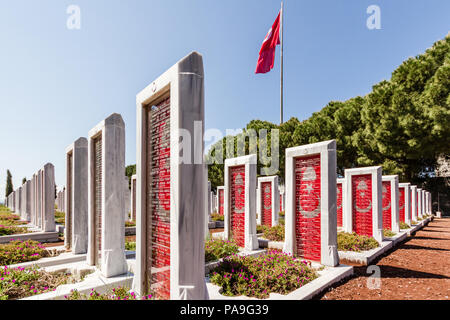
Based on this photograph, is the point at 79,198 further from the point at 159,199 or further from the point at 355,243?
the point at 355,243

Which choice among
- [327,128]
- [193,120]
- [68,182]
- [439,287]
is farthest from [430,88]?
[68,182]

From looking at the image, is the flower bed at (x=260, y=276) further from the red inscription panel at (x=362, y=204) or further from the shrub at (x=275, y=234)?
the red inscription panel at (x=362, y=204)

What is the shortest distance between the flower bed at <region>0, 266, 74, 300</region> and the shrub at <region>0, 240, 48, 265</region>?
1486mm

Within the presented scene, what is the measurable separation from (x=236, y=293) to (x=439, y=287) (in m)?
4.89

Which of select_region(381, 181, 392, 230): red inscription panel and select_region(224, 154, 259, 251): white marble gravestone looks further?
select_region(381, 181, 392, 230): red inscription panel

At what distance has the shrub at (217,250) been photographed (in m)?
7.55

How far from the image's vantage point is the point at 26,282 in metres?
6.05

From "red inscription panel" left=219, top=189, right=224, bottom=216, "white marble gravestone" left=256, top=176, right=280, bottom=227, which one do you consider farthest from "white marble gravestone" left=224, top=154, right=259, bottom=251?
"red inscription panel" left=219, top=189, right=224, bottom=216

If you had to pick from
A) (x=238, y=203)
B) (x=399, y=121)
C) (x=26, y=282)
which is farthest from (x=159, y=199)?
(x=399, y=121)

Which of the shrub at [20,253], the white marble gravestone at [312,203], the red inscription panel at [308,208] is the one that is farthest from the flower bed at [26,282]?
the red inscription panel at [308,208]

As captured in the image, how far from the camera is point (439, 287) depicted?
20.4ft

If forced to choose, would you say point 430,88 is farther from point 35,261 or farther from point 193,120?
point 35,261

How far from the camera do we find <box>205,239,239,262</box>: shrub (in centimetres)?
755

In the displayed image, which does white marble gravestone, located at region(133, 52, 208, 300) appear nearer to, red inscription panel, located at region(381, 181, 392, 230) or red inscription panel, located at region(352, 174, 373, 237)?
red inscription panel, located at region(352, 174, 373, 237)
